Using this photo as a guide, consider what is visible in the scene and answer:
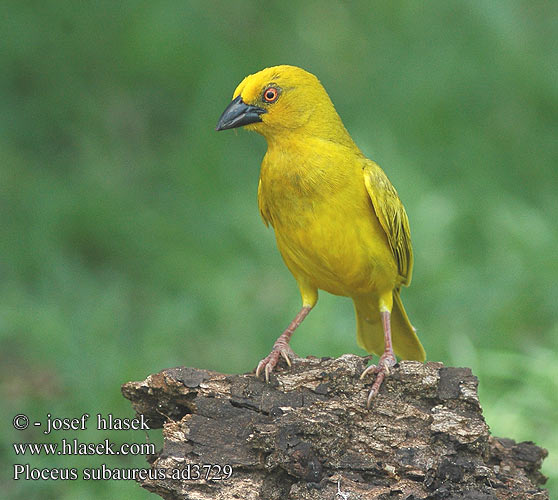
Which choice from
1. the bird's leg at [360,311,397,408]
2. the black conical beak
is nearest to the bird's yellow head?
the black conical beak

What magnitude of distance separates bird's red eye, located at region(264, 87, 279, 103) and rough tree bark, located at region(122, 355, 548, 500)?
1.38 meters

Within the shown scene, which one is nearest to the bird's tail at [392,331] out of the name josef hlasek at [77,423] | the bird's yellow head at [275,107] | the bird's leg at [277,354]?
the bird's leg at [277,354]

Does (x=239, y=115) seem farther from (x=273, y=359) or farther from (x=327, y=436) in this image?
(x=327, y=436)

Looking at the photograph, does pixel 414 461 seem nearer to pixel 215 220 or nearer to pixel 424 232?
pixel 424 232

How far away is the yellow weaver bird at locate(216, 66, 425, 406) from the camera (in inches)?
183

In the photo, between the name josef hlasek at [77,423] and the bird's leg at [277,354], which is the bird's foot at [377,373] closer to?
the bird's leg at [277,354]

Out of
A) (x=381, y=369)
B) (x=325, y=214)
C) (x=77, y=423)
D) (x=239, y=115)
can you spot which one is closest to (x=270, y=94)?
(x=239, y=115)

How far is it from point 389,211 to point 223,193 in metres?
3.62

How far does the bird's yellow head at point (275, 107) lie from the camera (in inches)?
187

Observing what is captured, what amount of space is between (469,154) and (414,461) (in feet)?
17.2

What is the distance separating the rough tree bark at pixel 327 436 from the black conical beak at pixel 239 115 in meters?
1.30

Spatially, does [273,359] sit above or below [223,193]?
below

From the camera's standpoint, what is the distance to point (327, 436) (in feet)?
12.7

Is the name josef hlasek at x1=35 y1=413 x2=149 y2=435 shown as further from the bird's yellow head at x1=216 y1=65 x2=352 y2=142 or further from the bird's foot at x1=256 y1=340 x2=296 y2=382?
the bird's yellow head at x1=216 y1=65 x2=352 y2=142
